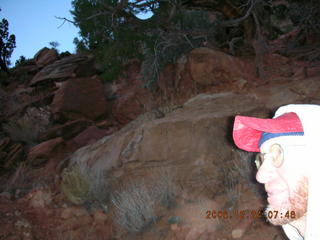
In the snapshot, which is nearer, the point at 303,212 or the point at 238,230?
the point at 303,212

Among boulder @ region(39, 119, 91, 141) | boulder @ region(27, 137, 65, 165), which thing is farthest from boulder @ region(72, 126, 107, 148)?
boulder @ region(27, 137, 65, 165)

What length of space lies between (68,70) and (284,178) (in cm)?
1185

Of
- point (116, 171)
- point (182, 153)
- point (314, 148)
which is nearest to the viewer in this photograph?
point (314, 148)

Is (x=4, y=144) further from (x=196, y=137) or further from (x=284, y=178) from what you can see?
(x=284, y=178)

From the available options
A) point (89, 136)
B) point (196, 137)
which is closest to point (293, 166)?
point (196, 137)

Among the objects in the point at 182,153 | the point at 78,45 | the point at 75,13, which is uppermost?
the point at 75,13

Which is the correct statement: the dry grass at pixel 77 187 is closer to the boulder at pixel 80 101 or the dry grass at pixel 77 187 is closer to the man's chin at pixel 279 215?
the man's chin at pixel 279 215

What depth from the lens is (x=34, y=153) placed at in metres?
6.92

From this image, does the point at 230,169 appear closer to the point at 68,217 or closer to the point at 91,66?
the point at 68,217

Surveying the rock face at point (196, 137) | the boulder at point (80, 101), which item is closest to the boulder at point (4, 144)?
the boulder at point (80, 101)

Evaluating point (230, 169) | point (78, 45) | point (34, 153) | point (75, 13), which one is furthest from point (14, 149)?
point (230, 169)

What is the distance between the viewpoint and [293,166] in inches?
47.5

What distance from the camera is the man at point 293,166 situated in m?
1.19

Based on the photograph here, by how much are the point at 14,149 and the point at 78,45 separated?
11.4 ft
